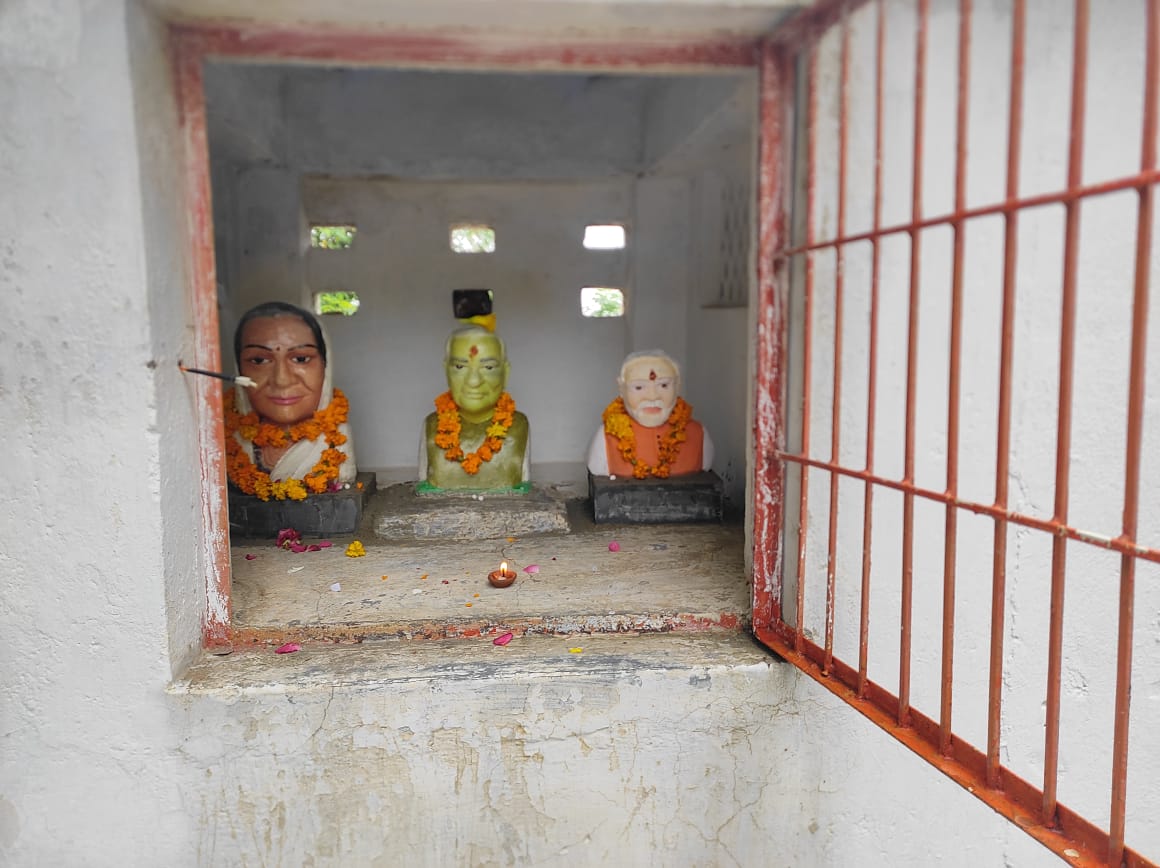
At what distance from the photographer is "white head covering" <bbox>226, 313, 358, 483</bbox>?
393cm

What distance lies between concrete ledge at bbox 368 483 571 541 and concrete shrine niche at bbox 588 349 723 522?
0.92ft

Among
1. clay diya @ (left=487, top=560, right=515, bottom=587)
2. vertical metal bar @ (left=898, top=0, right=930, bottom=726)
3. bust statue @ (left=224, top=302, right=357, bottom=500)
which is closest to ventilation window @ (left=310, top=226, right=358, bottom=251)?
bust statue @ (left=224, top=302, right=357, bottom=500)

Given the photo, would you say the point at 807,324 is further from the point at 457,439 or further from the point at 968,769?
the point at 457,439

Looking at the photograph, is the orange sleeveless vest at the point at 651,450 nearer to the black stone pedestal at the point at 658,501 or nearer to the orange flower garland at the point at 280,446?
the black stone pedestal at the point at 658,501

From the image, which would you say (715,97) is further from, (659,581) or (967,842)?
(967,842)

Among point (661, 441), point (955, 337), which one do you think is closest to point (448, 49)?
point (955, 337)

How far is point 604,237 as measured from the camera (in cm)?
502

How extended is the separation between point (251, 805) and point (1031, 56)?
326cm

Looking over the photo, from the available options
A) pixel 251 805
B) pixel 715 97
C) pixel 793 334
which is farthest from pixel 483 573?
pixel 715 97

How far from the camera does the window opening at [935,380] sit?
2.30 metres

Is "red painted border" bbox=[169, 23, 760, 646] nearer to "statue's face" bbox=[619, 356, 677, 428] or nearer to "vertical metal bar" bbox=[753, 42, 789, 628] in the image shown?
"vertical metal bar" bbox=[753, 42, 789, 628]

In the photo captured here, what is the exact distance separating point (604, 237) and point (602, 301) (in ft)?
1.91

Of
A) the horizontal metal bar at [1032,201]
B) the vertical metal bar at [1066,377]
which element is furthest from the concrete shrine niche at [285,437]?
the vertical metal bar at [1066,377]

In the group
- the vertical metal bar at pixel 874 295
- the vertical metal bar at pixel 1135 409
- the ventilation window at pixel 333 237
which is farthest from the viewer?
the ventilation window at pixel 333 237
